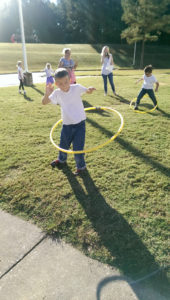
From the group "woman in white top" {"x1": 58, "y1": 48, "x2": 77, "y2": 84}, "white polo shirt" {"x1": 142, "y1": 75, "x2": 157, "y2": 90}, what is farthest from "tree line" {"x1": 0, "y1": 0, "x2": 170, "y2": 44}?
"white polo shirt" {"x1": 142, "y1": 75, "x2": 157, "y2": 90}

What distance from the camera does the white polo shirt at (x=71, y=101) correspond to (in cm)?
381

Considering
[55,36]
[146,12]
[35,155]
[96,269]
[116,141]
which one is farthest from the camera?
[55,36]

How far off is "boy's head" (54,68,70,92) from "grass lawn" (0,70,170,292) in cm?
161

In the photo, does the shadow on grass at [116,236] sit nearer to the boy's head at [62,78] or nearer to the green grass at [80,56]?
the boy's head at [62,78]

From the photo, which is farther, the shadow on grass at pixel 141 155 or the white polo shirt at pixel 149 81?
the white polo shirt at pixel 149 81

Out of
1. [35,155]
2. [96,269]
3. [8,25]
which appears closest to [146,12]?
[35,155]

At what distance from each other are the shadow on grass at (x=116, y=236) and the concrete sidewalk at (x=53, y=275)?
0.51 ft

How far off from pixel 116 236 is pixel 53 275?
90cm

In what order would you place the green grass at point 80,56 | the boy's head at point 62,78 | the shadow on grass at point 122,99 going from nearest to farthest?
the boy's head at point 62,78, the shadow on grass at point 122,99, the green grass at point 80,56

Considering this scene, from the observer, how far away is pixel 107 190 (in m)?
3.74

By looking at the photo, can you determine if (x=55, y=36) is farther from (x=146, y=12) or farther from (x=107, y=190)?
(x=107, y=190)

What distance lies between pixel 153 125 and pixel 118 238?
4.33 m

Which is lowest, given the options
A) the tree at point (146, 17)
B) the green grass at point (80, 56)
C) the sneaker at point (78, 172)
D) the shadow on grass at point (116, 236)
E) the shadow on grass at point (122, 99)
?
the shadow on grass at point (116, 236)

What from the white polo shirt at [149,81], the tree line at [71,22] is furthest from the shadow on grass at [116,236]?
the tree line at [71,22]
